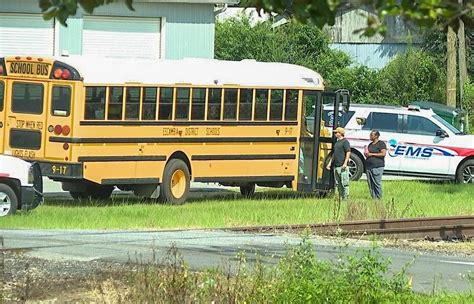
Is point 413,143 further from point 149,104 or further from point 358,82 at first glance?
point 358,82

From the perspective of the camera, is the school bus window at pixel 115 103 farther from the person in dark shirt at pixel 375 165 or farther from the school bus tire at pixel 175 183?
the person in dark shirt at pixel 375 165

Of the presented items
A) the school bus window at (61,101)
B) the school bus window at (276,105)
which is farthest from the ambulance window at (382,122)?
the school bus window at (61,101)

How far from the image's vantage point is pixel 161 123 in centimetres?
2172

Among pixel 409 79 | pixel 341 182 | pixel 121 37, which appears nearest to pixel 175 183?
pixel 341 182

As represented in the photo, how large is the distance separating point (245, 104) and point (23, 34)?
40.9 feet

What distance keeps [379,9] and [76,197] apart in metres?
19.3

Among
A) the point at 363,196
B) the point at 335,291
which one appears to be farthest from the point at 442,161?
the point at 335,291

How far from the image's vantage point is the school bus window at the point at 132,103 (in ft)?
69.5

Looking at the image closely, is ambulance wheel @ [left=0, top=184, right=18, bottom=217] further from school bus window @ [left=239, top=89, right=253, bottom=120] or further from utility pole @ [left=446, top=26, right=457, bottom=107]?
utility pole @ [left=446, top=26, right=457, bottom=107]

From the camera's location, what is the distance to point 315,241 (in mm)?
16047

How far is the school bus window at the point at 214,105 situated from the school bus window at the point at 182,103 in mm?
546

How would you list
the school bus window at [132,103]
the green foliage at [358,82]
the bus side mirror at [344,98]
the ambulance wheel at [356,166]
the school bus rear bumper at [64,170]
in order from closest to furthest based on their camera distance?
the school bus rear bumper at [64,170] → the school bus window at [132,103] → the bus side mirror at [344,98] → the ambulance wheel at [356,166] → the green foliage at [358,82]

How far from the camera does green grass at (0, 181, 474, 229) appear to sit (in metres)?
17.8

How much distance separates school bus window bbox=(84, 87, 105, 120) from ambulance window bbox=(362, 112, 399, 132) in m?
10.3
